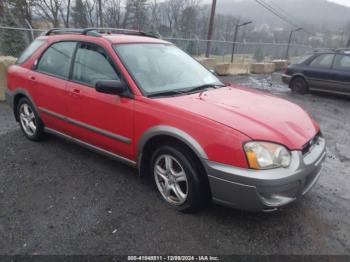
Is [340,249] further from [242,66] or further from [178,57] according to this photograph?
[242,66]

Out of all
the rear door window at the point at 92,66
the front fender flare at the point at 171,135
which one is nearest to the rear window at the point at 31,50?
the rear door window at the point at 92,66

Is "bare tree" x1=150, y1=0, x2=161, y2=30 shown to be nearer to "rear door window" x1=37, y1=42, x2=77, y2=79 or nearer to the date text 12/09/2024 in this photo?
"rear door window" x1=37, y1=42, x2=77, y2=79

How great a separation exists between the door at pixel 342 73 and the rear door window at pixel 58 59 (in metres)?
8.49

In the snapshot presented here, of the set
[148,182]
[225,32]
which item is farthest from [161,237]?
[225,32]

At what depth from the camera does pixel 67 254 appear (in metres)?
2.54

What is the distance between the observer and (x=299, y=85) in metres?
10.7

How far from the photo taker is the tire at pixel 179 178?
2.87 metres

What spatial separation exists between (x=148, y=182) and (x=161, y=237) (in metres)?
1.04

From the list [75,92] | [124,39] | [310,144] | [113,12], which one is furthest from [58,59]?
[113,12]

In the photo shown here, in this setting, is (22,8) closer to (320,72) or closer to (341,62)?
(320,72)

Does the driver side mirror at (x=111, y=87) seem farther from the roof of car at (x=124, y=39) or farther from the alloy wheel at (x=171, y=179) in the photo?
the alloy wheel at (x=171, y=179)

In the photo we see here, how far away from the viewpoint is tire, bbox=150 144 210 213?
2.87m

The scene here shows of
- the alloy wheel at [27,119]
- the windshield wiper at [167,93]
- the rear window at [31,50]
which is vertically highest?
the rear window at [31,50]

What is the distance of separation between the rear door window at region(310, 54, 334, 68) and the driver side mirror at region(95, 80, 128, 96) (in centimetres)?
873
